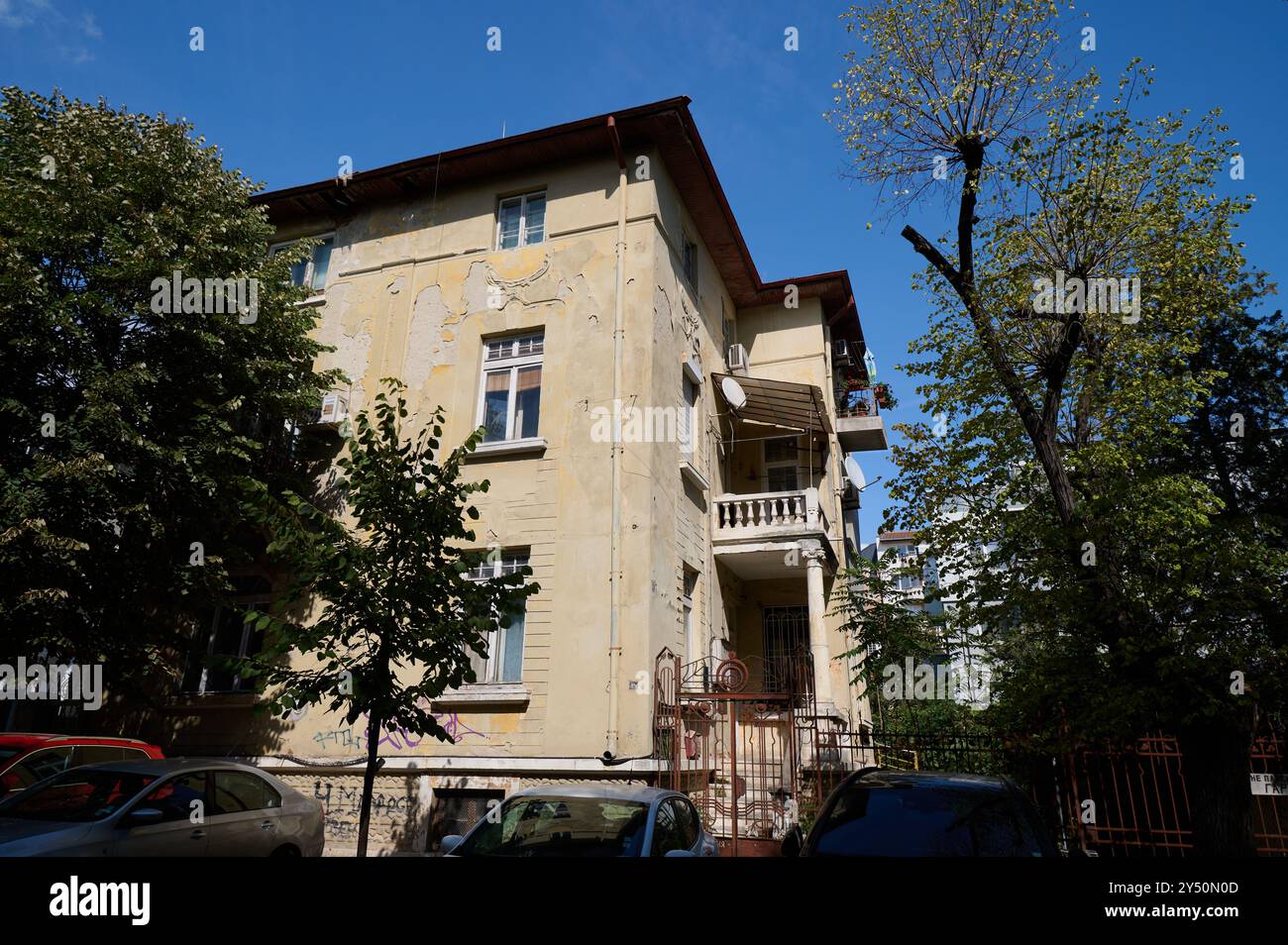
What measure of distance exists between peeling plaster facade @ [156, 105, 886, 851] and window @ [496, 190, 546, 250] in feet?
0.74

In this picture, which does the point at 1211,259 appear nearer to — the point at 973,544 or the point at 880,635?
the point at 973,544

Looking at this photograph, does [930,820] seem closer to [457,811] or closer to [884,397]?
[457,811]

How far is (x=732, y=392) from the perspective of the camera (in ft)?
56.5

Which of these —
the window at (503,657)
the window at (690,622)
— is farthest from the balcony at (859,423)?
Result: the window at (503,657)

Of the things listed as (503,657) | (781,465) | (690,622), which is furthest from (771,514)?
(503,657)

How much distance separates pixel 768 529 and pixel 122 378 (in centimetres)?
1235

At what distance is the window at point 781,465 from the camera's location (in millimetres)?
20406

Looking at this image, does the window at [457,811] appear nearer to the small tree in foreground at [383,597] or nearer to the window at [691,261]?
the small tree in foreground at [383,597]

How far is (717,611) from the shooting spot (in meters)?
16.5

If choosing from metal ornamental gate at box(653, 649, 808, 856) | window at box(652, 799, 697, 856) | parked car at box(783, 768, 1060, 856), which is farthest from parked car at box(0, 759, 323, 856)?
parked car at box(783, 768, 1060, 856)

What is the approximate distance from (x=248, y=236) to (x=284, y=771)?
9.89 meters

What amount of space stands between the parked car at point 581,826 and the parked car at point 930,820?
1415 mm

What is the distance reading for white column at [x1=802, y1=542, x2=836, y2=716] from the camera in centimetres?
1509
